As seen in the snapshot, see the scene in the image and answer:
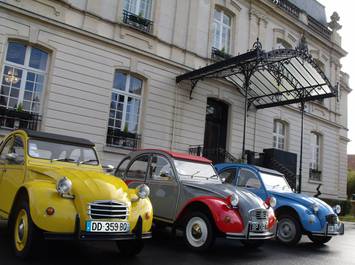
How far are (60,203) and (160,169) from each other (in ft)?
10.8

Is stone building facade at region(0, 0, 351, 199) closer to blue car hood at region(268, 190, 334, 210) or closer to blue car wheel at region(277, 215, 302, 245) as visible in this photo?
blue car hood at region(268, 190, 334, 210)

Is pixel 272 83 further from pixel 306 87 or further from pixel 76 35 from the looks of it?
pixel 76 35

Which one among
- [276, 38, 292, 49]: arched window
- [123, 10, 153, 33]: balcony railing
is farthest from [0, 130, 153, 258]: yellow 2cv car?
[276, 38, 292, 49]: arched window

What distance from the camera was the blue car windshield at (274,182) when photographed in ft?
32.1

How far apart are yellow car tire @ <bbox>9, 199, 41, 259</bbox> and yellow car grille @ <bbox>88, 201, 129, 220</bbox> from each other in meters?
0.73

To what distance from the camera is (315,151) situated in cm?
2506

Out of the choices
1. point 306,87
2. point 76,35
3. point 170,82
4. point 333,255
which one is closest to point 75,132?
point 76,35

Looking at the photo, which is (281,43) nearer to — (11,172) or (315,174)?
(315,174)

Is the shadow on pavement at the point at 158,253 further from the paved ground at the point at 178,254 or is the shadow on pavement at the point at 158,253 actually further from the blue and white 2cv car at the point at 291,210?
the blue and white 2cv car at the point at 291,210

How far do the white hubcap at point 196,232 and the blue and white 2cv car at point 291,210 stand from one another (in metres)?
1.99

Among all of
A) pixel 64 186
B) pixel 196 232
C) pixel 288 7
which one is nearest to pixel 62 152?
pixel 64 186

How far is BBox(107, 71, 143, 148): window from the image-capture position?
15039mm

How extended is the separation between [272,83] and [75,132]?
378 inches

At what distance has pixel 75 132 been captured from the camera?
13.7 metres
